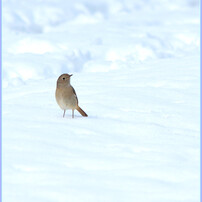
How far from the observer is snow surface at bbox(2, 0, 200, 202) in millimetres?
3203

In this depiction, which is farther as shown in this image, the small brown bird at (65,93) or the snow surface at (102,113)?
the small brown bird at (65,93)

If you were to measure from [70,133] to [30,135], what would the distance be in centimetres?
31

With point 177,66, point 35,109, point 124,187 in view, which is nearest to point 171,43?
point 177,66

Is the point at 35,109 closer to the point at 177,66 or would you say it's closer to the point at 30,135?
the point at 30,135

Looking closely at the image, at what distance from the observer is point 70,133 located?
4.26 metres

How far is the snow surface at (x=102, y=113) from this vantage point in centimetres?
320

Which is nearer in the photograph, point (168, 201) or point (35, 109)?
point (168, 201)

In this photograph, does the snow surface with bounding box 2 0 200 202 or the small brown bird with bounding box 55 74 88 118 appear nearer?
the snow surface with bounding box 2 0 200 202

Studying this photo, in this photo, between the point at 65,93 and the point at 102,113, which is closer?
the point at 65,93

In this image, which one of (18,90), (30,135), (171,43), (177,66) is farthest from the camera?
(171,43)

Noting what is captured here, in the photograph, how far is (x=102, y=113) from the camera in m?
5.07

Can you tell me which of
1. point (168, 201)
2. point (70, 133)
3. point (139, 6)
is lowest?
point (168, 201)

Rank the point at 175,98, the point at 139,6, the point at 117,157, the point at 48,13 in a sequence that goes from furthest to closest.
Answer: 1. the point at 139,6
2. the point at 48,13
3. the point at 175,98
4. the point at 117,157

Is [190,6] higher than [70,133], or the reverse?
[190,6]
